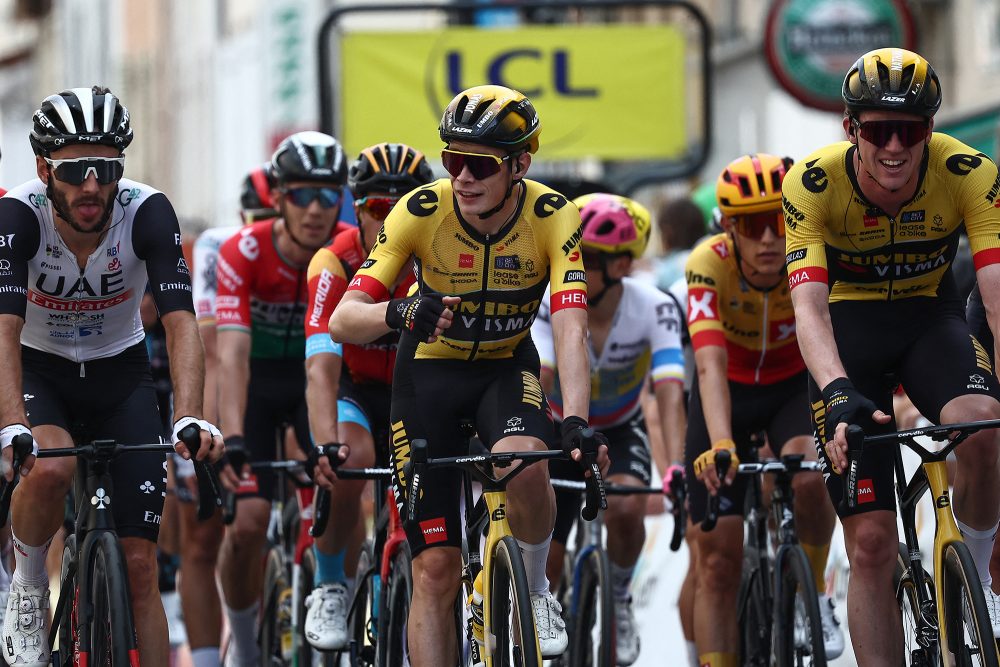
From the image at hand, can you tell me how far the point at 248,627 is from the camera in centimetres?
941

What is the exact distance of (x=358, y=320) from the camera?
22.1 ft

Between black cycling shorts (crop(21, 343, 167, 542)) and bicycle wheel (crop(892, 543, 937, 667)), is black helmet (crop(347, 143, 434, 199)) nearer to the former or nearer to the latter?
black cycling shorts (crop(21, 343, 167, 542))

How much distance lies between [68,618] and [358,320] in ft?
4.96

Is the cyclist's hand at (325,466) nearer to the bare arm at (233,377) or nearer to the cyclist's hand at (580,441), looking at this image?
the bare arm at (233,377)

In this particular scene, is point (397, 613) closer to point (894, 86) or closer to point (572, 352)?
point (572, 352)

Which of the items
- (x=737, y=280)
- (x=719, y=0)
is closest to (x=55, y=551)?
(x=737, y=280)

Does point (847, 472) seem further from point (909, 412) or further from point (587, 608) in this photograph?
point (909, 412)

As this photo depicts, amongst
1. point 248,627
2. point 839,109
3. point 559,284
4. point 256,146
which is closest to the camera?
point 559,284

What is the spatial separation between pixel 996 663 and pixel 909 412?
13.3 feet

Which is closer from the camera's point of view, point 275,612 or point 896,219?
point 896,219

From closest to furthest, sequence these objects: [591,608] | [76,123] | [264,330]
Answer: [76,123], [591,608], [264,330]

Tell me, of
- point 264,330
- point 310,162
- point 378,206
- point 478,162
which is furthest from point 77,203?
point 264,330

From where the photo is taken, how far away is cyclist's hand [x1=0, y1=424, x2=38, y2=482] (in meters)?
6.39

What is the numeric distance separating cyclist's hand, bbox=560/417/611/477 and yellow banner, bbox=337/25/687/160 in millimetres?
9553
